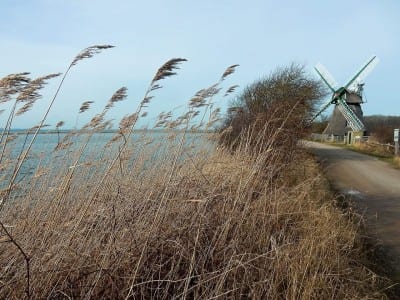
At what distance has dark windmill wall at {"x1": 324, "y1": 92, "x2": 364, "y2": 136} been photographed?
4838cm

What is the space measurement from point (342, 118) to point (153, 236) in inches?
2115

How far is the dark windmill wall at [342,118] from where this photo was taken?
4838cm

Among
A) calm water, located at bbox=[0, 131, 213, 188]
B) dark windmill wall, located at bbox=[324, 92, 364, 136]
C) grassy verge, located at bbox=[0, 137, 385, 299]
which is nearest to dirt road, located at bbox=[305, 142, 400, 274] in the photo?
grassy verge, located at bbox=[0, 137, 385, 299]

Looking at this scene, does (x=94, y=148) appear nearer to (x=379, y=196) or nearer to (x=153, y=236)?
(x=153, y=236)

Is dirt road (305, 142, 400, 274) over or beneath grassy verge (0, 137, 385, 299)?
beneath

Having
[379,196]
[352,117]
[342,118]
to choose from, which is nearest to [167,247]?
[379,196]

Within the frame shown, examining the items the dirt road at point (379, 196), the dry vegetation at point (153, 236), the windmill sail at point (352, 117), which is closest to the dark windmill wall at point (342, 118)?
the windmill sail at point (352, 117)

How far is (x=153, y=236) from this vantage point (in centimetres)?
345

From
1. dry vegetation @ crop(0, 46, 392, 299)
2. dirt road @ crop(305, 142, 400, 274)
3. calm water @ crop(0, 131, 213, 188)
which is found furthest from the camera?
dirt road @ crop(305, 142, 400, 274)

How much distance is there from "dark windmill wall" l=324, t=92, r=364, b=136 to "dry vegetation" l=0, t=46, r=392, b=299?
45603 millimetres

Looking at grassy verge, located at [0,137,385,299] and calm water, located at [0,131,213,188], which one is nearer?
grassy verge, located at [0,137,385,299]

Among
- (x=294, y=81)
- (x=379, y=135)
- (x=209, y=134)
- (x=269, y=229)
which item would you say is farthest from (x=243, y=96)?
(x=379, y=135)

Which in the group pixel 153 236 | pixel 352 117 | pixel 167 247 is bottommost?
pixel 167 247

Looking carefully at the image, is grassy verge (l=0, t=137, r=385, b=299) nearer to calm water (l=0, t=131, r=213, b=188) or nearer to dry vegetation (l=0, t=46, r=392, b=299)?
dry vegetation (l=0, t=46, r=392, b=299)
